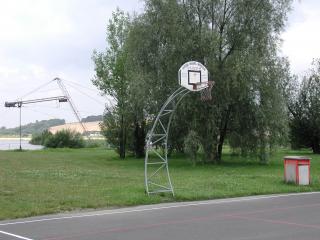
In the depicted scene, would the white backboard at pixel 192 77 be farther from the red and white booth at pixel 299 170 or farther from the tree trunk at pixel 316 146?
the tree trunk at pixel 316 146

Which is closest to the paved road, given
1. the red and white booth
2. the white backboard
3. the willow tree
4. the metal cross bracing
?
the metal cross bracing

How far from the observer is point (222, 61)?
34188 millimetres

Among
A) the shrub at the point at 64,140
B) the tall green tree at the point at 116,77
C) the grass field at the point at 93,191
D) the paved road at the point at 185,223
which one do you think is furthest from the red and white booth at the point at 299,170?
the shrub at the point at 64,140

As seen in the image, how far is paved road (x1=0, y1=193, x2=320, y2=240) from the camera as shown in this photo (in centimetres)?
1074

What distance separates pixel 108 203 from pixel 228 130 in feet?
67.8

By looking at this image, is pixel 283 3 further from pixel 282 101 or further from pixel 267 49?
pixel 282 101

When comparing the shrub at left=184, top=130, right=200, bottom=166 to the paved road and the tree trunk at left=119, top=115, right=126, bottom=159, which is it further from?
the tree trunk at left=119, top=115, right=126, bottom=159

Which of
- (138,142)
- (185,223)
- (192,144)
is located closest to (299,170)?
(185,223)

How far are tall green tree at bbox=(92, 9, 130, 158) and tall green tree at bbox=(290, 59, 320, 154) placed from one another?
61.4ft

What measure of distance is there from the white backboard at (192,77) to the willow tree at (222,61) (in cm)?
1420

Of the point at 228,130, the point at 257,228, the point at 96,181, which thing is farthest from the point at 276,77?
the point at 257,228

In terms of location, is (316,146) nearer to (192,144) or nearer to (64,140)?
(192,144)

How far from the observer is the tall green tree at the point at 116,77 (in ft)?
169

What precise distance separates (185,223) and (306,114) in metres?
48.7
